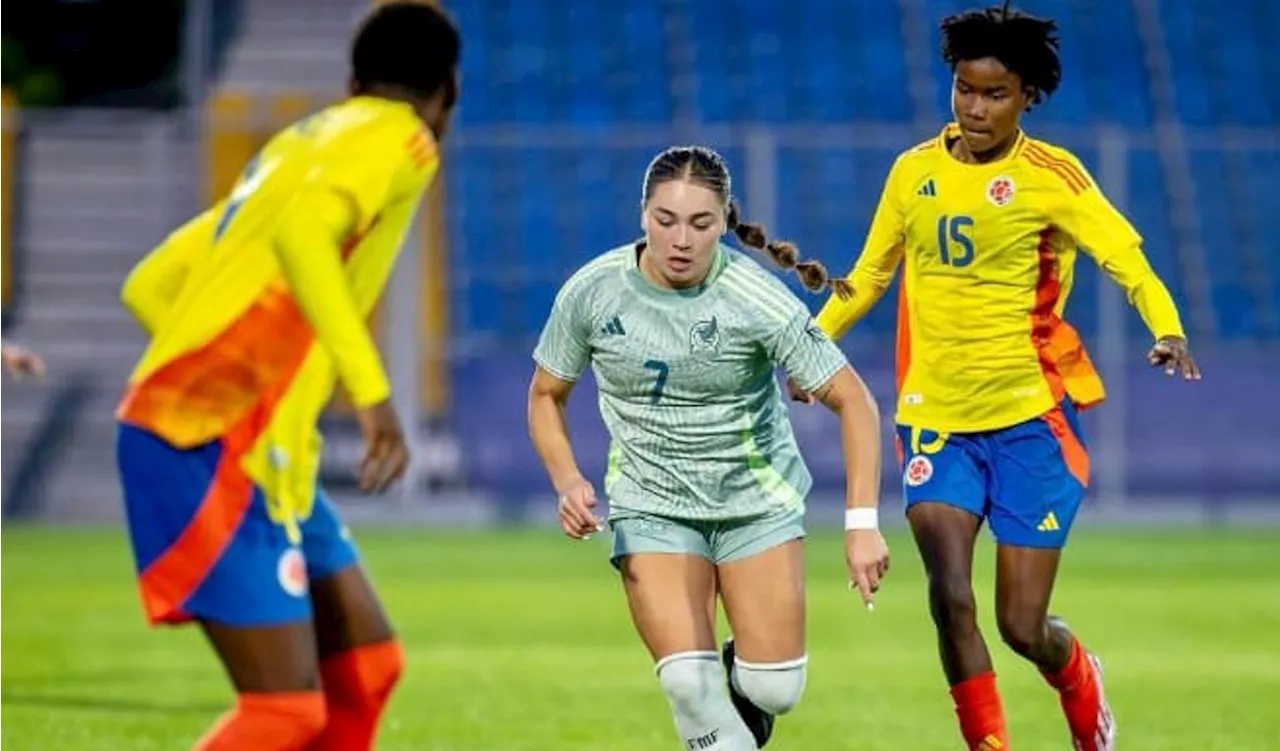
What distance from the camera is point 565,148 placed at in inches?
1065

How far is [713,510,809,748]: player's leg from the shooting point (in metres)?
8.89

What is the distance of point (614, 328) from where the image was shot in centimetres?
888

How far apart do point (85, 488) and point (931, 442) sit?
1754 cm

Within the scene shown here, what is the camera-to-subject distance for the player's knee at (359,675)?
7.18 m

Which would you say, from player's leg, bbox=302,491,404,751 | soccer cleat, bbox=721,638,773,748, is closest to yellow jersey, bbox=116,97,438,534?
player's leg, bbox=302,491,404,751

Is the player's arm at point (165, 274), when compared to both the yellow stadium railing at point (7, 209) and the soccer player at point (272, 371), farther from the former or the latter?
the yellow stadium railing at point (7, 209)

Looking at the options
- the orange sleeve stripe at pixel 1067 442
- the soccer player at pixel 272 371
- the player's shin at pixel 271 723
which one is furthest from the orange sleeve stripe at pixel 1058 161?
the player's shin at pixel 271 723

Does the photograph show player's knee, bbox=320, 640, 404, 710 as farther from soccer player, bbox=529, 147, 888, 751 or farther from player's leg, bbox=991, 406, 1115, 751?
player's leg, bbox=991, 406, 1115, 751

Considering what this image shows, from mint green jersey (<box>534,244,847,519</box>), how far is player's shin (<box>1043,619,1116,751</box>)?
1.51 meters

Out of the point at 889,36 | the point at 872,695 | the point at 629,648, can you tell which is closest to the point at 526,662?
the point at 629,648

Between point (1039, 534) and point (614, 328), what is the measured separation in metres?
1.80

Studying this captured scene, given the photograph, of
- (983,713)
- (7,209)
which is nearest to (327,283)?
(983,713)

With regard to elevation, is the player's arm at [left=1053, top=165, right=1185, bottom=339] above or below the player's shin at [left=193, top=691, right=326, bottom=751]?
above

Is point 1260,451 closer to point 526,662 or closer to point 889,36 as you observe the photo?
point 889,36
